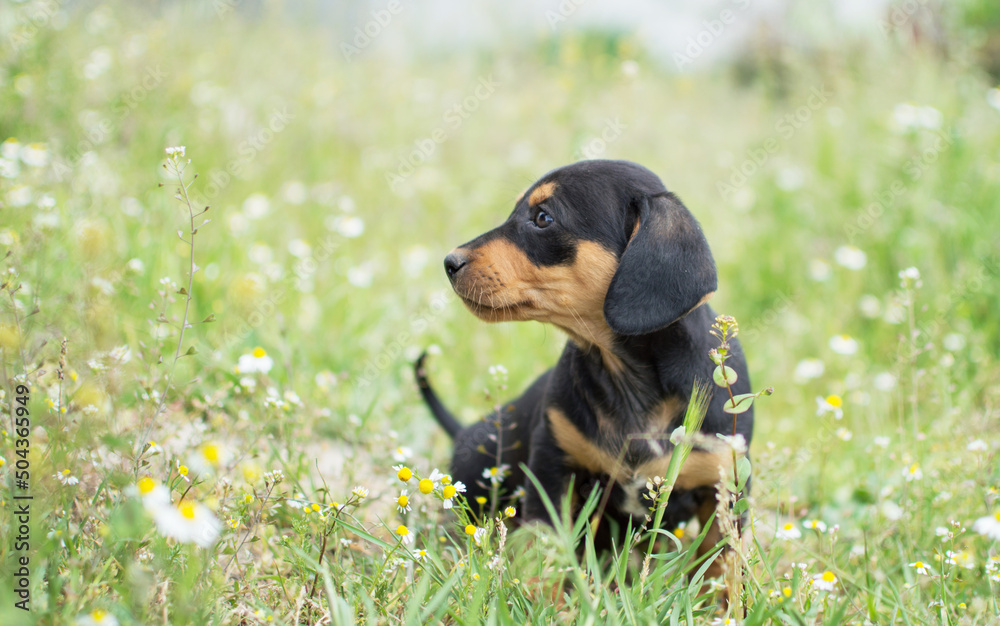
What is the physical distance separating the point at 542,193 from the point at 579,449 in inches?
34.3

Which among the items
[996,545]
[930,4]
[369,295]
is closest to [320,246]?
[369,295]

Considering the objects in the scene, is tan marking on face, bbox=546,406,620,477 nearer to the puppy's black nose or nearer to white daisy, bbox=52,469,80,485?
the puppy's black nose

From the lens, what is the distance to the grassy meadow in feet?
6.23

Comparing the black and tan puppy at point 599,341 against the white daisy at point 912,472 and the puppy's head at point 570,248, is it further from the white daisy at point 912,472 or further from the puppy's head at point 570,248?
the white daisy at point 912,472

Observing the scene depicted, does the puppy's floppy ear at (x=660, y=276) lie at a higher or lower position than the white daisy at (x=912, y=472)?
higher

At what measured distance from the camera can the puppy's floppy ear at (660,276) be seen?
221 cm

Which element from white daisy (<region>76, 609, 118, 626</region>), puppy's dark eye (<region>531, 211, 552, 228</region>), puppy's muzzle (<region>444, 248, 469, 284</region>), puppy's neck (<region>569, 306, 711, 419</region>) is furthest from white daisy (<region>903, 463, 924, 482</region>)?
white daisy (<region>76, 609, 118, 626</region>)

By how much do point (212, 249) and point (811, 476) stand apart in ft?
11.1

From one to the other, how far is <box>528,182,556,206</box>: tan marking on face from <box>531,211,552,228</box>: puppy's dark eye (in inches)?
1.8

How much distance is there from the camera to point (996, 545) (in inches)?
98.8

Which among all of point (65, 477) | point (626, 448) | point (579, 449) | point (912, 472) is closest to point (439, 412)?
point (579, 449)

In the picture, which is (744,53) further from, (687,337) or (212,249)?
(687,337)

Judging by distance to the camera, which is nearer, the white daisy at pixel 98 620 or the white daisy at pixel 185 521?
the white daisy at pixel 185 521

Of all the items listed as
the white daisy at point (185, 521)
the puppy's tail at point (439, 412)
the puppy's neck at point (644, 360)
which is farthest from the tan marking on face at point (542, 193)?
the white daisy at point (185, 521)
